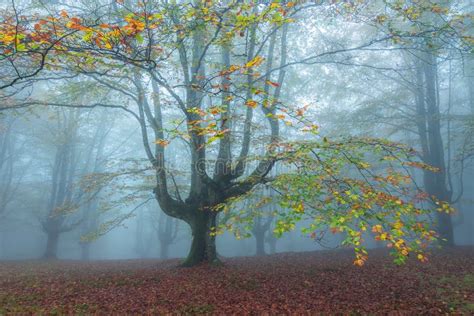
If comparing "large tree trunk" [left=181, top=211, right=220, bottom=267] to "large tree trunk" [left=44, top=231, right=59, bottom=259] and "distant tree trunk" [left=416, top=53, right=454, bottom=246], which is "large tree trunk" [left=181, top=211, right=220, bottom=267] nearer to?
"distant tree trunk" [left=416, top=53, right=454, bottom=246]

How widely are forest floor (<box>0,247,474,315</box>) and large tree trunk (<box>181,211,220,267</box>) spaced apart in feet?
1.97

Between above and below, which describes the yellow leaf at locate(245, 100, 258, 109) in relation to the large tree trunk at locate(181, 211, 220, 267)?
above

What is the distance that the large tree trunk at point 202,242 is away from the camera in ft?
33.2

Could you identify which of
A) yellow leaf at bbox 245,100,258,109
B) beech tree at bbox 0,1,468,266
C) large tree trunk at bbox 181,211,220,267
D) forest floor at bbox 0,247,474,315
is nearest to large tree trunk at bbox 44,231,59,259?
forest floor at bbox 0,247,474,315

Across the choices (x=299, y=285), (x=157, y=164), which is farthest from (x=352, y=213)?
(x=157, y=164)

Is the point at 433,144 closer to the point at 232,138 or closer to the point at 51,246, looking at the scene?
→ the point at 232,138

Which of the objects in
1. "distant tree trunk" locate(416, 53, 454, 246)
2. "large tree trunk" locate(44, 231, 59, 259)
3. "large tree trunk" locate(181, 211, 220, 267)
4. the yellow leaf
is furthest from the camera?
"large tree trunk" locate(44, 231, 59, 259)

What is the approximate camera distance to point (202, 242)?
1023cm

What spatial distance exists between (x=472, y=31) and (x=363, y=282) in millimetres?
13500

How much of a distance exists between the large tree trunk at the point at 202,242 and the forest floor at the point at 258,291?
0.60 metres

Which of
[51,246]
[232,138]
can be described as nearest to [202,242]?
[232,138]

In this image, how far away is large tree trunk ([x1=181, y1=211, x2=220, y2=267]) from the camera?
10.1 m

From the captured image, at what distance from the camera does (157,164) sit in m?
10.1

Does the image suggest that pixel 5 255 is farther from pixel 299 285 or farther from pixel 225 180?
pixel 299 285
